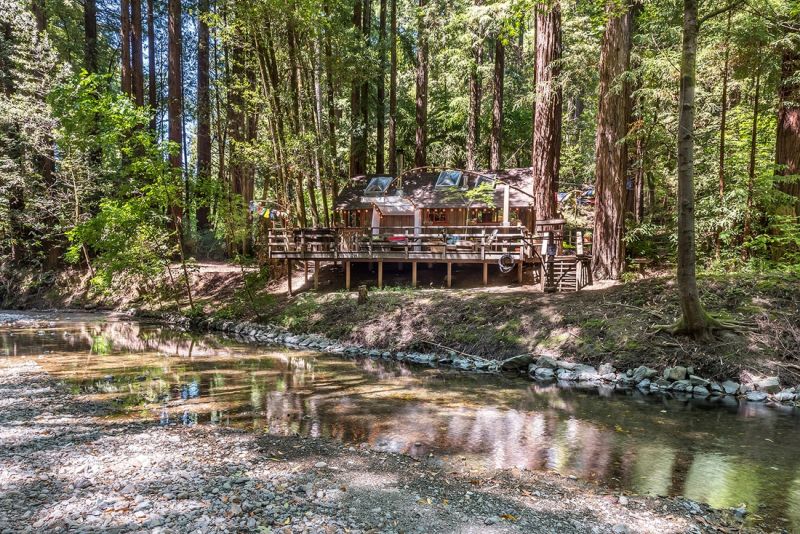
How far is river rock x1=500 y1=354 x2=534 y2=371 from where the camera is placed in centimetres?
956

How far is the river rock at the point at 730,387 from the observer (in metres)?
7.72

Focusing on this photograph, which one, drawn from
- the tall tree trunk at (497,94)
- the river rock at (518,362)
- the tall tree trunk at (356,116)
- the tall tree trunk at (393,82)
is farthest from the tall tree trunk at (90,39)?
the river rock at (518,362)

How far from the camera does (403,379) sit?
908 cm

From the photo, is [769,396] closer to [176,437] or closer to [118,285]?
[176,437]

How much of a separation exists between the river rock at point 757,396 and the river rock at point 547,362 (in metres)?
2.99

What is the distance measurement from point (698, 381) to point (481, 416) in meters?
3.92

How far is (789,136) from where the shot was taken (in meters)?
10.4

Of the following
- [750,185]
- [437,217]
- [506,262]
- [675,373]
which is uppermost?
[437,217]

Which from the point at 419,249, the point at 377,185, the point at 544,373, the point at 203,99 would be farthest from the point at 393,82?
the point at 544,373

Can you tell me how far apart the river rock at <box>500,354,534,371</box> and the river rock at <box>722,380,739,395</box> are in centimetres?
315

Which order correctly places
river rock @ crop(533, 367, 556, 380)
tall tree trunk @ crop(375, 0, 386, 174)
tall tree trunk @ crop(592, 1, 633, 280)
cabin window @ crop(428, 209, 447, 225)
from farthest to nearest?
tall tree trunk @ crop(375, 0, 386, 174)
cabin window @ crop(428, 209, 447, 225)
tall tree trunk @ crop(592, 1, 633, 280)
river rock @ crop(533, 367, 556, 380)

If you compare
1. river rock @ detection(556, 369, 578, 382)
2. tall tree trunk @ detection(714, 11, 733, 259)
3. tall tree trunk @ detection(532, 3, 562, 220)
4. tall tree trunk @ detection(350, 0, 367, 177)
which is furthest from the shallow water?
tall tree trunk @ detection(350, 0, 367, 177)

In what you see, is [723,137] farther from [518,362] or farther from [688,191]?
[518,362]

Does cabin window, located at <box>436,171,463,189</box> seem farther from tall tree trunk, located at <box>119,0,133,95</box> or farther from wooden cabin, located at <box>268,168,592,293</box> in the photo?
tall tree trunk, located at <box>119,0,133,95</box>
